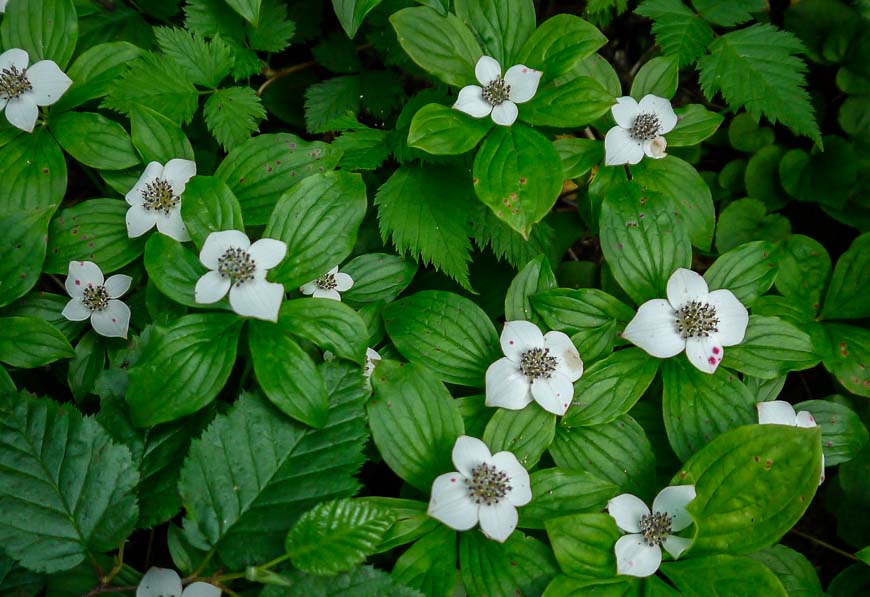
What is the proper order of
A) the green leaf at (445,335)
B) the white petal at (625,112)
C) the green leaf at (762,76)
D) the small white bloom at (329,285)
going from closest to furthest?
the green leaf at (445,335)
the small white bloom at (329,285)
the white petal at (625,112)
the green leaf at (762,76)

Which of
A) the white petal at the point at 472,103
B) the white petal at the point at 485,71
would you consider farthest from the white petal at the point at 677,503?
the white petal at the point at 485,71

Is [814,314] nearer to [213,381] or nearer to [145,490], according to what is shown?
[213,381]

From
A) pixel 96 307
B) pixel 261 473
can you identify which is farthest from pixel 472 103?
pixel 96 307

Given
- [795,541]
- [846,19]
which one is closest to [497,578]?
[795,541]

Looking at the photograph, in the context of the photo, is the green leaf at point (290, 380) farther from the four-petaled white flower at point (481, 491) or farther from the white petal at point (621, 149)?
the white petal at point (621, 149)

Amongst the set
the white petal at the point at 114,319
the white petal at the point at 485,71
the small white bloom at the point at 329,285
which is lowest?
the small white bloom at the point at 329,285

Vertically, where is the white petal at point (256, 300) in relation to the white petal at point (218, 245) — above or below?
below
